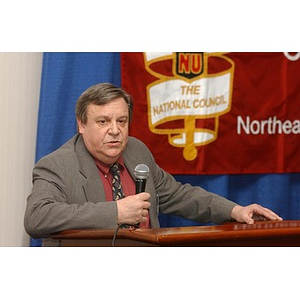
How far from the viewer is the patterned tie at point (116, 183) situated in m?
2.97

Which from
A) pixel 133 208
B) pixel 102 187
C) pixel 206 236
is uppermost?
pixel 102 187

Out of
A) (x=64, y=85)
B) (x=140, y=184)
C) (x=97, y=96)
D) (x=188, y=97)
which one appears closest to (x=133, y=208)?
(x=140, y=184)

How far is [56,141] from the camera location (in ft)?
11.8

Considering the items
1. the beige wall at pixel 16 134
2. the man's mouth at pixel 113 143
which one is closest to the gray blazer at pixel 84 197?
the man's mouth at pixel 113 143

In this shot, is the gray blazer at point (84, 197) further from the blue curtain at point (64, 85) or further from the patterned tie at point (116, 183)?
the blue curtain at point (64, 85)

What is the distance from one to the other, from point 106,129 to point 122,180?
0.24 meters

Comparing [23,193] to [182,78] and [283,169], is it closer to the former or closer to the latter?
[182,78]

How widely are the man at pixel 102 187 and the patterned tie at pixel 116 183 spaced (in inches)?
0.7

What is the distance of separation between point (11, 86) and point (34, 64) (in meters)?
0.20

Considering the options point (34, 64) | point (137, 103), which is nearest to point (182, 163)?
point (137, 103)

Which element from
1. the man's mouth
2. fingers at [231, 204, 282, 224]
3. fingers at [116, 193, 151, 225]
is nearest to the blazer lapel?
the man's mouth

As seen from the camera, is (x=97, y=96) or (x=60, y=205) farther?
(x=97, y=96)

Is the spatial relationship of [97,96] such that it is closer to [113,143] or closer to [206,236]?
[113,143]

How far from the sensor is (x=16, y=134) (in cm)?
347
